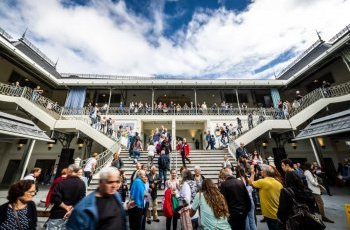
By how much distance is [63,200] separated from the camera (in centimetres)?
316

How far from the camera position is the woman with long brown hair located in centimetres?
263

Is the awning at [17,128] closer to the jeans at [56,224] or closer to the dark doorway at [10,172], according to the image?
the jeans at [56,224]

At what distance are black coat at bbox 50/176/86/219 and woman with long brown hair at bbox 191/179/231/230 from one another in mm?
2188

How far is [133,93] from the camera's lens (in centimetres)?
1922

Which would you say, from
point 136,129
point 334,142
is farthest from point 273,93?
point 136,129

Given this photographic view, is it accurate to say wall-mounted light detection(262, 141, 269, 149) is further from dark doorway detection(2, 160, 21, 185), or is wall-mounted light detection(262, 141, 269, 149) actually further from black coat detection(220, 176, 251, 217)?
dark doorway detection(2, 160, 21, 185)

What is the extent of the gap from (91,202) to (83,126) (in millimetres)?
12014

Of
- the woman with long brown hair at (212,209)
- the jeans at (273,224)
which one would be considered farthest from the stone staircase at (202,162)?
the woman with long brown hair at (212,209)

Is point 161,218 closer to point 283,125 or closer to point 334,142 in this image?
point 283,125

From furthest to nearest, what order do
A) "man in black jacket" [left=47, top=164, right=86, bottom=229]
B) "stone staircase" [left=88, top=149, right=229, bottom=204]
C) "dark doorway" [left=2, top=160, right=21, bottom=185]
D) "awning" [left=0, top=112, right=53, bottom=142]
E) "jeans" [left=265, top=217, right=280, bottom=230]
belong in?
"dark doorway" [left=2, top=160, right=21, bottom=185] < "stone staircase" [left=88, top=149, right=229, bottom=204] < "awning" [left=0, top=112, right=53, bottom=142] < "jeans" [left=265, top=217, right=280, bottom=230] < "man in black jacket" [left=47, top=164, right=86, bottom=229]

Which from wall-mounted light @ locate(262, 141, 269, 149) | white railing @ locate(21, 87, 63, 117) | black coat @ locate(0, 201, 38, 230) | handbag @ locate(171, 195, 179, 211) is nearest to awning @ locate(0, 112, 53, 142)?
white railing @ locate(21, 87, 63, 117)

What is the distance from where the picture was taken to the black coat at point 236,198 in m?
3.20

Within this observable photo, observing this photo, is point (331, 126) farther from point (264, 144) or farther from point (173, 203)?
point (173, 203)

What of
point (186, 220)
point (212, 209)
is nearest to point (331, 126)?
point (186, 220)
